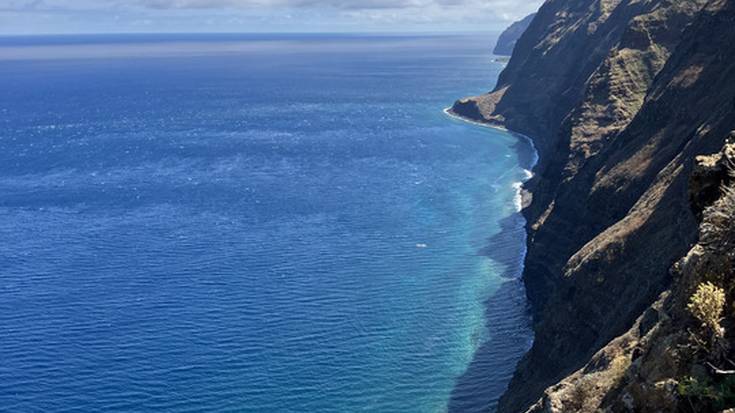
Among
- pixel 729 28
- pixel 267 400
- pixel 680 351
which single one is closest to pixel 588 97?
pixel 729 28

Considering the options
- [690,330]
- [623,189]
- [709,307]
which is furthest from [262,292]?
[709,307]

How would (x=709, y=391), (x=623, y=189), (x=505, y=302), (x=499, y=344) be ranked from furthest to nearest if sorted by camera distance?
(x=505, y=302), (x=499, y=344), (x=623, y=189), (x=709, y=391)

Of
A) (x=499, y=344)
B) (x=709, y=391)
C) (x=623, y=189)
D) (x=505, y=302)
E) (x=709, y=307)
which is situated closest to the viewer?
(x=709, y=391)

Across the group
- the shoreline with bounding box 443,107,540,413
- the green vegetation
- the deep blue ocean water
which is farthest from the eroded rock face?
the deep blue ocean water

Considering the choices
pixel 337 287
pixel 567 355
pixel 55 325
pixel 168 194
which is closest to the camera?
pixel 567 355

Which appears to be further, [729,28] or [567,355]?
[729,28]

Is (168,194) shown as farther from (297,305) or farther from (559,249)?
(559,249)

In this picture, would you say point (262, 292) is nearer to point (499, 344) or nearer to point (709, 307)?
point (499, 344)
